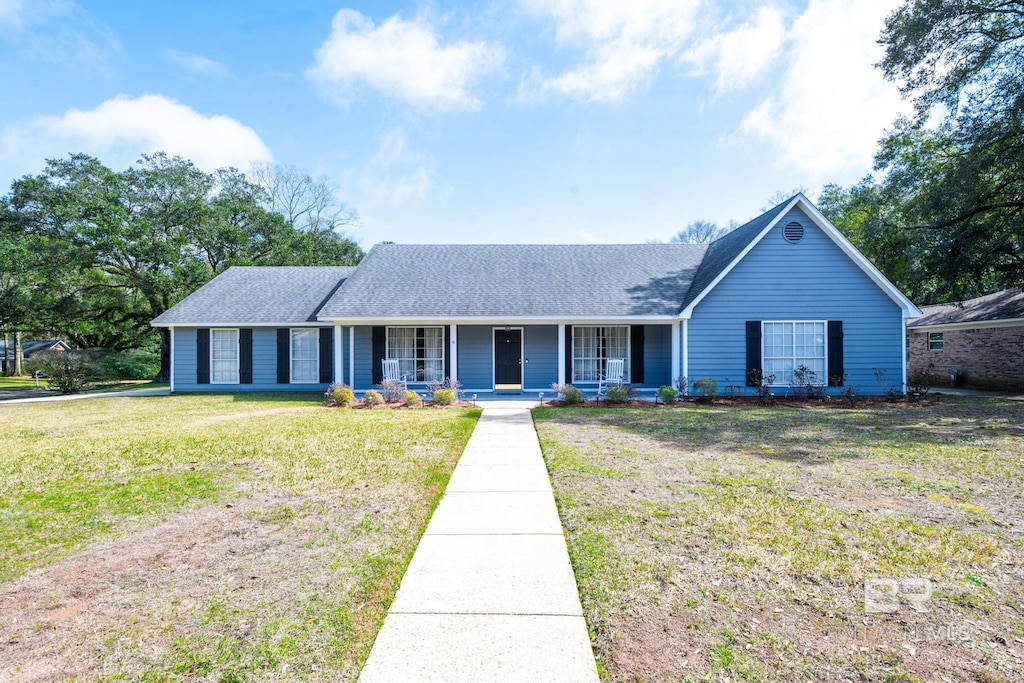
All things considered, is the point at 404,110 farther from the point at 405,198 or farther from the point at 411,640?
the point at 411,640

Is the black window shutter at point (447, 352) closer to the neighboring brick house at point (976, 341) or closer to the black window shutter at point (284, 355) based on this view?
the black window shutter at point (284, 355)

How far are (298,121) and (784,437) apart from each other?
17.2 meters

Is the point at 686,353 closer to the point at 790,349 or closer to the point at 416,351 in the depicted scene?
the point at 790,349

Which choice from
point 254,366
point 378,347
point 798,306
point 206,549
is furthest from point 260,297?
point 798,306

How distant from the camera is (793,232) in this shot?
14.1 metres

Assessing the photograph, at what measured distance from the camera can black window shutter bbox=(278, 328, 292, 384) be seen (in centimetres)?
1692

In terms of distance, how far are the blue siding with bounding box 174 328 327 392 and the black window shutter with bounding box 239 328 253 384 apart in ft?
0.39

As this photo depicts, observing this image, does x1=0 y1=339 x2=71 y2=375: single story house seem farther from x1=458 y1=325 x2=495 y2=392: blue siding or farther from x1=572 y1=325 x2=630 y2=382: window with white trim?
x1=572 y1=325 x2=630 y2=382: window with white trim

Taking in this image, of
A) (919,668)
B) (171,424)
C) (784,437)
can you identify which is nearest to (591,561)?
(919,668)

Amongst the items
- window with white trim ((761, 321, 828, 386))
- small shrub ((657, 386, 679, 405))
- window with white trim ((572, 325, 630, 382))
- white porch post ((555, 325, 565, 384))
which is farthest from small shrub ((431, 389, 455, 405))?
window with white trim ((761, 321, 828, 386))

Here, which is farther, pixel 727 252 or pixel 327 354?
pixel 327 354

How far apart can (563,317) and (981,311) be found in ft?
54.7

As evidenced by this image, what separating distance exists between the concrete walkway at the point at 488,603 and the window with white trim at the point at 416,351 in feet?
35.1

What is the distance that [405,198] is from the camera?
29.2m
